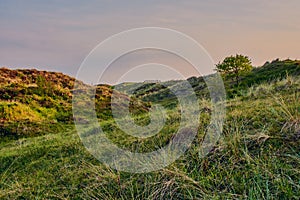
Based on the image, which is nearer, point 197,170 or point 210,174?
point 210,174

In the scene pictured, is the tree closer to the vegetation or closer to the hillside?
the hillside

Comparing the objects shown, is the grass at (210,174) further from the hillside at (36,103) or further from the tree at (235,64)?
the tree at (235,64)

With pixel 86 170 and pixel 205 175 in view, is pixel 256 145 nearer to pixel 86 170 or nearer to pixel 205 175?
pixel 205 175

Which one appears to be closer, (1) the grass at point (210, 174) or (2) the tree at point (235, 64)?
(1) the grass at point (210, 174)

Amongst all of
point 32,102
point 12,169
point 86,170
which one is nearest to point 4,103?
point 32,102

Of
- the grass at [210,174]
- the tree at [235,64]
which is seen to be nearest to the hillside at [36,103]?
the tree at [235,64]

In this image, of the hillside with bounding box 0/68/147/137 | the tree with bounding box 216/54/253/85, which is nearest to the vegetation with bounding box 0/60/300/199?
the hillside with bounding box 0/68/147/137

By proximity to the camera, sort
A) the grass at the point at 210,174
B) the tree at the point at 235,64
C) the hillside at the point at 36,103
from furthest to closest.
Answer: the tree at the point at 235,64
the hillside at the point at 36,103
the grass at the point at 210,174

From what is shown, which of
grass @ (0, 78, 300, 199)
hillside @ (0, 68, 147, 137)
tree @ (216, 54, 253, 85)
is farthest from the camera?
tree @ (216, 54, 253, 85)

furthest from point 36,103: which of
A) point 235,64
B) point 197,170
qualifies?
point 197,170

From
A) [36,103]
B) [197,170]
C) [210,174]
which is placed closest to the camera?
[210,174]

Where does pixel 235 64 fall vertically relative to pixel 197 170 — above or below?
above

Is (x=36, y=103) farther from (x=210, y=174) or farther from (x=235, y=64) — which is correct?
(x=210, y=174)

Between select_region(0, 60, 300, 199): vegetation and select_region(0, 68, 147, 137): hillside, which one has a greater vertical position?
select_region(0, 68, 147, 137): hillside
